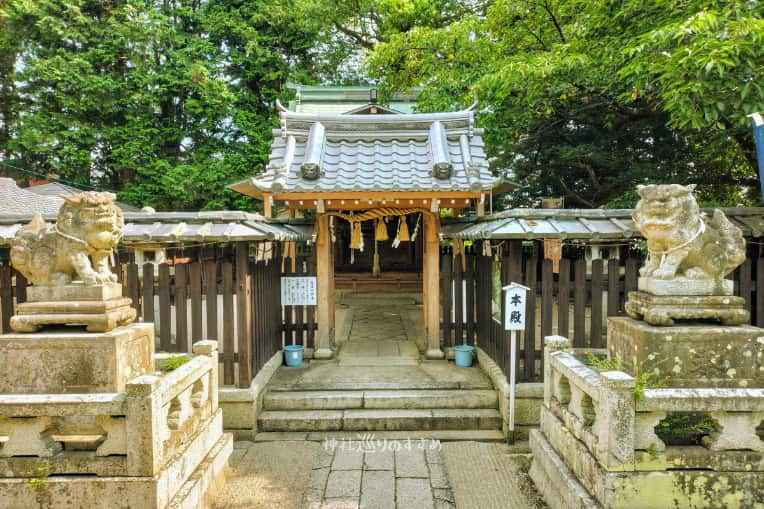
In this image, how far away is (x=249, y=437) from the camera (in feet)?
21.4

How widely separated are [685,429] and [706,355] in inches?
29.3

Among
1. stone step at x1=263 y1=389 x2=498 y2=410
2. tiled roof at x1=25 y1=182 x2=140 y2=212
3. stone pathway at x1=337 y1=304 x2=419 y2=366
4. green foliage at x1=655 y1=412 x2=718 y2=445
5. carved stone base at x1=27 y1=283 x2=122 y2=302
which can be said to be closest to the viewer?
green foliage at x1=655 y1=412 x2=718 y2=445

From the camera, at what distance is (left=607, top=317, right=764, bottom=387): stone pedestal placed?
401 centimetres

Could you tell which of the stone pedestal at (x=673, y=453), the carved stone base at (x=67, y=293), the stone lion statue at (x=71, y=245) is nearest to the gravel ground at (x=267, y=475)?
the carved stone base at (x=67, y=293)

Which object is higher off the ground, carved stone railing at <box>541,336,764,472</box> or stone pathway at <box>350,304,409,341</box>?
carved stone railing at <box>541,336,764,472</box>

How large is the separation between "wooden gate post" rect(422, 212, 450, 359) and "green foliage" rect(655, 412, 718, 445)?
511 centimetres

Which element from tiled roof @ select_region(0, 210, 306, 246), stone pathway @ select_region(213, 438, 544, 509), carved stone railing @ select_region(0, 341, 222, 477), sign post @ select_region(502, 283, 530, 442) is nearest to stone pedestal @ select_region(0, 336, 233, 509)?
carved stone railing @ select_region(0, 341, 222, 477)

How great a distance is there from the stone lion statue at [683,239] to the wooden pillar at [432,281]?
489cm

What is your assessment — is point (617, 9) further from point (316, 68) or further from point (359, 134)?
point (316, 68)

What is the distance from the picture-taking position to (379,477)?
17.5 ft

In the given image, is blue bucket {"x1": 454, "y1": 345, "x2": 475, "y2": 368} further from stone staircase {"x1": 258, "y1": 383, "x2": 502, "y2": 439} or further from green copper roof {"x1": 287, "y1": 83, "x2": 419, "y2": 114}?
green copper roof {"x1": 287, "y1": 83, "x2": 419, "y2": 114}

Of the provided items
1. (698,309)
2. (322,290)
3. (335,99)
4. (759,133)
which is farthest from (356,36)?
(698,309)

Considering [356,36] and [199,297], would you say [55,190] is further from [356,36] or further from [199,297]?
[356,36]

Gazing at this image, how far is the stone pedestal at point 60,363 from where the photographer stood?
4145 millimetres
